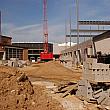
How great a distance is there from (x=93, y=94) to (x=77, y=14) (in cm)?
2540

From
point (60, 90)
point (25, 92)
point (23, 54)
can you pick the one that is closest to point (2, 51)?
point (23, 54)

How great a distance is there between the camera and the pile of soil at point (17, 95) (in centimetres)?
1009

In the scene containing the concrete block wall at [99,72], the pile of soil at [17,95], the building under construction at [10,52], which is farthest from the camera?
the building under construction at [10,52]

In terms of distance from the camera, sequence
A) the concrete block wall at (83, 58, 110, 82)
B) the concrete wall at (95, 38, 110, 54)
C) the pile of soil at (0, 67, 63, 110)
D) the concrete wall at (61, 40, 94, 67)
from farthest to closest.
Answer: the concrete wall at (61, 40, 94, 67), the concrete wall at (95, 38, 110, 54), the concrete block wall at (83, 58, 110, 82), the pile of soil at (0, 67, 63, 110)

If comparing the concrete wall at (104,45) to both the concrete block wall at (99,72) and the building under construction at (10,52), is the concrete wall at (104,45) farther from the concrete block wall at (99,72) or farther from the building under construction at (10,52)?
the building under construction at (10,52)

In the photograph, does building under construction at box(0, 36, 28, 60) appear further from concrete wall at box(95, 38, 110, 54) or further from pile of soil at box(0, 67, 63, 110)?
pile of soil at box(0, 67, 63, 110)

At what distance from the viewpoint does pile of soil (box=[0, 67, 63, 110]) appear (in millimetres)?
10094

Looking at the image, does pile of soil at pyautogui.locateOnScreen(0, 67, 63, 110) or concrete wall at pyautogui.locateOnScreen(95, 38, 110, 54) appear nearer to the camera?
pile of soil at pyautogui.locateOnScreen(0, 67, 63, 110)

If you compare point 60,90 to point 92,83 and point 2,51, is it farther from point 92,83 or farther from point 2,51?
point 2,51

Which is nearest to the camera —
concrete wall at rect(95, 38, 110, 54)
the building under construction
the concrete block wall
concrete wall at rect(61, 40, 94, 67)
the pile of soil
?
the pile of soil

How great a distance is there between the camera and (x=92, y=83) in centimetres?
1455

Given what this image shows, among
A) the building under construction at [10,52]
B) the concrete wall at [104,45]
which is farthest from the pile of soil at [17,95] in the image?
the building under construction at [10,52]

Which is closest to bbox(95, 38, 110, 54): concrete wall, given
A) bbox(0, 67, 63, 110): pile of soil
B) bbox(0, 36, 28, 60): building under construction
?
bbox(0, 67, 63, 110): pile of soil

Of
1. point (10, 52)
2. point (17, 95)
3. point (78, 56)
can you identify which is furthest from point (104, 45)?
point (10, 52)
